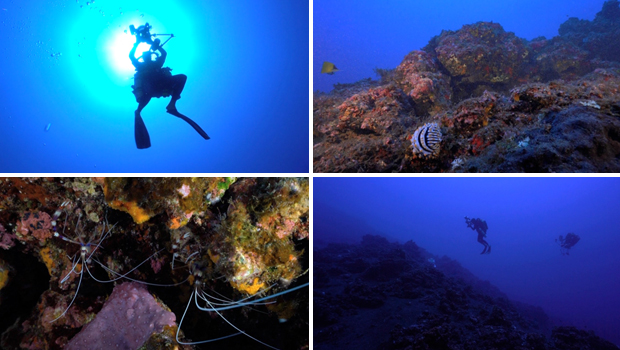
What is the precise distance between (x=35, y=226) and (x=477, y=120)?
22.1 feet

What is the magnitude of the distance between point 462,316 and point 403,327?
2861 millimetres

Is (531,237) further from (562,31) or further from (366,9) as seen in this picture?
(366,9)

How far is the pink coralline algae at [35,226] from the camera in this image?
3.49 m

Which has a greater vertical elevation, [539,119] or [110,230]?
[539,119]

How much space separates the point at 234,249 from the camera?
2.93 metres

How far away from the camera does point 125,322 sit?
3.40 meters

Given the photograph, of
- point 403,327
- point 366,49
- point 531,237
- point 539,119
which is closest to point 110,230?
point 539,119

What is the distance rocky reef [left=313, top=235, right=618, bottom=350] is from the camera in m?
6.56

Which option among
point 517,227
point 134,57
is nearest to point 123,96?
point 134,57

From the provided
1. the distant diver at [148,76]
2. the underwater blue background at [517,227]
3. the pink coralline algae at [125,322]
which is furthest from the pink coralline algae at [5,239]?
the underwater blue background at [517,227]

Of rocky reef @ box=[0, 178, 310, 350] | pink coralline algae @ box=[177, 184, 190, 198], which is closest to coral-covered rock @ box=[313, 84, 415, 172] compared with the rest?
rocky reef @ box=[0, 178, 310, 350]

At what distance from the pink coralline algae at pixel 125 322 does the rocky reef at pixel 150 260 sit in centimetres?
1

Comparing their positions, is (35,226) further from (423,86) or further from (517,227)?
(517,227)

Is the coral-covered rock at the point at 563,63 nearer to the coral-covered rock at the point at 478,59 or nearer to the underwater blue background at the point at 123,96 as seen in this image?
the coral-covered rock at the point at 478,59
